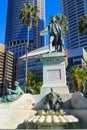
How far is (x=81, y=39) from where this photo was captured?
Answer: 185 meters

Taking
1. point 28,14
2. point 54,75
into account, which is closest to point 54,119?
point 54,75

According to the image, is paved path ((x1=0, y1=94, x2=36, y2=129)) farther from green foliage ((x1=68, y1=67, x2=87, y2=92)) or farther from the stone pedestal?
green foliage ((x1=68, y1=67, x2=87, y2=92))

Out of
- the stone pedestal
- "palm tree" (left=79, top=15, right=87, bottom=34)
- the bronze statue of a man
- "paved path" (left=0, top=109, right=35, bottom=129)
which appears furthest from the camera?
"palm tree" (left=79, top=15, right=87, bottom=34)

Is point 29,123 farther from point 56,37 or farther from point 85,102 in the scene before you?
point 56,37

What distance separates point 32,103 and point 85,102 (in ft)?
10.5

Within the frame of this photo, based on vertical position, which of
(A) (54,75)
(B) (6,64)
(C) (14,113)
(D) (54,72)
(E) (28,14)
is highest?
(B) (6,64)

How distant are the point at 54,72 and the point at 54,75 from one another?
20 cm

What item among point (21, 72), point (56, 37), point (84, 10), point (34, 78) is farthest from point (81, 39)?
point (56, 37)

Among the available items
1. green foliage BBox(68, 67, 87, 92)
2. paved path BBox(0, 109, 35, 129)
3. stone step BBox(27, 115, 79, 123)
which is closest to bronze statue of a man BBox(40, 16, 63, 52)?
paved path BBox(0, 109, 35, 129)

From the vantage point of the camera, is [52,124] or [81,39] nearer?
[52,124]

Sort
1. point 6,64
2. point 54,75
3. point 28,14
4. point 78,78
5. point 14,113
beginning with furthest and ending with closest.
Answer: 1. point 6,64
2. point 78,78
3. point 28,14
4. point 54,75
5. point 14,113

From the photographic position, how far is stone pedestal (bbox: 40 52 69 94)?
14.0 metres

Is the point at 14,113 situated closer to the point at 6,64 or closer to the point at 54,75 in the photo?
the point at 54,75

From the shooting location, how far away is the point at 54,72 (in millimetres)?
14398
